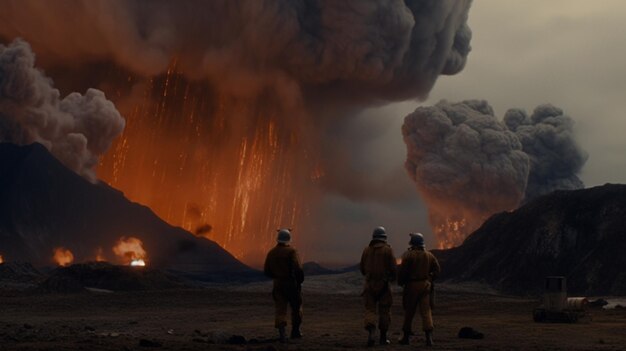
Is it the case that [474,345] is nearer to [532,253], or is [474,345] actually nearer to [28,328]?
[28,328]

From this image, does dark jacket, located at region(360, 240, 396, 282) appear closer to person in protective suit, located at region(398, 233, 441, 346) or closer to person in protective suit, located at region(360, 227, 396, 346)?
person in protective suit, located at region(360, 227, 396, 346)

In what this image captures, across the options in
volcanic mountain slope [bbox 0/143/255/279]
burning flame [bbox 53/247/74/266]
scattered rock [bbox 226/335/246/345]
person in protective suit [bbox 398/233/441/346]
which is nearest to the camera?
scattered rock [bbox 226/335/246/345]

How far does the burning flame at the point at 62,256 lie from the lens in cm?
11719

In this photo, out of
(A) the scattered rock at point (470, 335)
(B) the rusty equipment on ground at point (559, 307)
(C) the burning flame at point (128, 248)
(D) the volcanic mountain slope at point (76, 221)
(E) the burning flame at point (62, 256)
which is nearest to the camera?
(A) the scattered rock at point (470, 335)

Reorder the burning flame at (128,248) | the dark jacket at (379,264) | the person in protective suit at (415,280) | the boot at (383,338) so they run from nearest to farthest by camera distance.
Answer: the boot at (383,338)
the dark jacket at (379,264)
the person in protective suit at (415,280)
the burning flame at (128,248)

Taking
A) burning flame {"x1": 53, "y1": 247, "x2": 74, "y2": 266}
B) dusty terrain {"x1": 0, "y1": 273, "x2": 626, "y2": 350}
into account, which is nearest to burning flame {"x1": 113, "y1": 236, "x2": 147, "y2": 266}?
burning flame {"x1": 53, "y1": 247, "x2": 74, "y2": 266}

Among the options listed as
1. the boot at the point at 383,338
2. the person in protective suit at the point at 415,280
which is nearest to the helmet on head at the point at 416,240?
the person in protective suit at the point at 415,280

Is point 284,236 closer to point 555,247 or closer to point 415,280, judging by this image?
point 415,280

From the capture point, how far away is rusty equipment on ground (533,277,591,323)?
84.2ft

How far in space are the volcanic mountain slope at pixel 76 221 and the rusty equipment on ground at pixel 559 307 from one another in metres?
92.7

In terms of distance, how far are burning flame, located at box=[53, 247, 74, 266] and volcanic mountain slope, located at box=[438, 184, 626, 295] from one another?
61.3 metres

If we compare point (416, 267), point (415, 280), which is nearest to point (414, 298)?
point (415, 280)

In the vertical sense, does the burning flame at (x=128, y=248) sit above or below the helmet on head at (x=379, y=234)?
above

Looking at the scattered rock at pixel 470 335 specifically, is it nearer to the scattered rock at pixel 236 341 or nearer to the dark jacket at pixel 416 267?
the dark jacket at pixel 416 267
